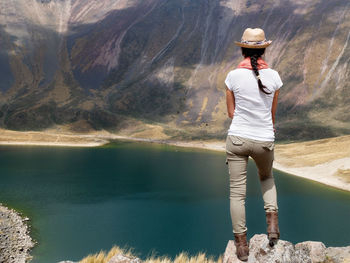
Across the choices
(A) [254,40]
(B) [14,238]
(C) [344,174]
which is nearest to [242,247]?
(A) [254,40]

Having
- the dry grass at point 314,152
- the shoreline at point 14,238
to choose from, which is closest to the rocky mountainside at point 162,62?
the dry grass at point 314,152

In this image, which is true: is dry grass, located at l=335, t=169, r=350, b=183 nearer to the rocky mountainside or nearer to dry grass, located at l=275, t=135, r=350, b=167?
dry grass, located at l=275, t=135, r=350, b=167

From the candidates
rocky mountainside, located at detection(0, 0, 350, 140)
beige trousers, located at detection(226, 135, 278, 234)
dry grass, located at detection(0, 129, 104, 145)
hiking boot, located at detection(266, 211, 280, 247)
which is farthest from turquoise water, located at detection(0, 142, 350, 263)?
rocky mountainside, located at detection(0, 0, 350, 140)

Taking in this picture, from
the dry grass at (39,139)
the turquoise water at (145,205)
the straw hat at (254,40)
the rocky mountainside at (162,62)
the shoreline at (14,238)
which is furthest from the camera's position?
the rocky mountainside at (162,62)

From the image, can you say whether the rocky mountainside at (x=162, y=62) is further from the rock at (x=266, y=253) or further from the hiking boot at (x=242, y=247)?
the hiking boot at (x=242, y=247)

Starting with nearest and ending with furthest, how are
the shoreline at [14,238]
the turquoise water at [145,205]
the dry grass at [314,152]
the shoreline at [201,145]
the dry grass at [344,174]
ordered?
the shoreline at [14,238]
the turquoise water at [145,205]
the dry grass at [344,174]
the shoreline at [201,145]
the dry grass at [314,152]

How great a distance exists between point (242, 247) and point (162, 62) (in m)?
130

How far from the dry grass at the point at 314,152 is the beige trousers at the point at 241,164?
5536cm

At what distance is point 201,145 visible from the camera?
84.1 m

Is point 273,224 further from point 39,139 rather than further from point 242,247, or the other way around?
point 39,139

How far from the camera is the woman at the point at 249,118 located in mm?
6371

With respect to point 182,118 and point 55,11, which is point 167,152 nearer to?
A: point 182,118

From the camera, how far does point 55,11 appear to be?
164 meters

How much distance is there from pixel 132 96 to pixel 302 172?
77187 mm
